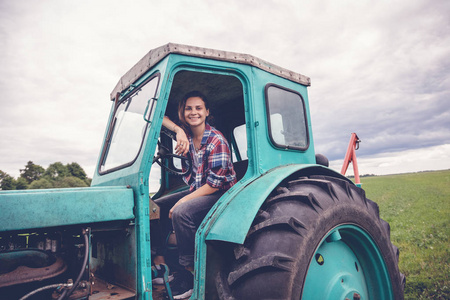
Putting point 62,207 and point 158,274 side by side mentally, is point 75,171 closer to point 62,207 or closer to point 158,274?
point 158,274

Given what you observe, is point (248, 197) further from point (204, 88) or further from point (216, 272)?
point (204, 88)

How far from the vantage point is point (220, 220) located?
194cm

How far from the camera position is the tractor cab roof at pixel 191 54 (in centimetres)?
218

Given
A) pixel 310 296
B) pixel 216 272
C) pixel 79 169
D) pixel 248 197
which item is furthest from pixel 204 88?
pixel 79 169

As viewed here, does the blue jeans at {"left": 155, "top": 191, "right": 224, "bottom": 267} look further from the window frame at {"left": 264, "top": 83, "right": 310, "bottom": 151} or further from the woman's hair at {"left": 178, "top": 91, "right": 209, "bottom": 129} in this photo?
the woman's hair at {"left": 178, "top": 91, "right": 209, "bottom": 129}

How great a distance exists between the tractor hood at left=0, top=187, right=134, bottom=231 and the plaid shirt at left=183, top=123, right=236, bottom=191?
67cm

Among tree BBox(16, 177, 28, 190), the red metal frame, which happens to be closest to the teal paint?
the red metal frame

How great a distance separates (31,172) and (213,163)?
42980 mm

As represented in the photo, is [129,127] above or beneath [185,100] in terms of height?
beneath

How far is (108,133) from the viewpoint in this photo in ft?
9.23

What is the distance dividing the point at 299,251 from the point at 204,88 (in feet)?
6.00

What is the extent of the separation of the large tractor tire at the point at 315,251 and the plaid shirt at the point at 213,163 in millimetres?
450

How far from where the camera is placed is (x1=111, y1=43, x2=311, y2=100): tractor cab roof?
2.18 metres

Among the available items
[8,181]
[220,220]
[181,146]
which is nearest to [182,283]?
[220,220]
